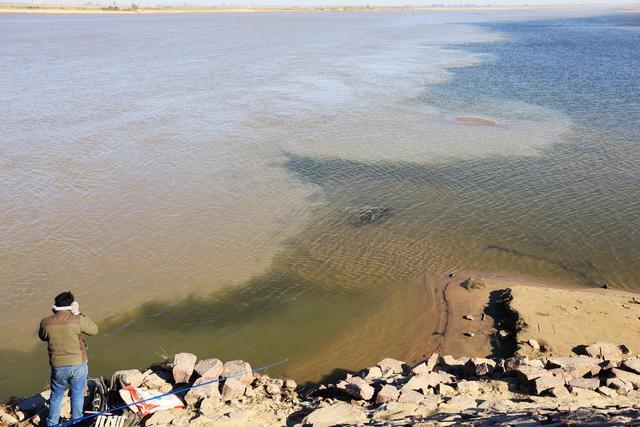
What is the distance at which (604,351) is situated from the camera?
328 inches

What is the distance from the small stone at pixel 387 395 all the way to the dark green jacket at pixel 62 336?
12.7 ft

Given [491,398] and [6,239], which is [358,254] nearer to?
[491,398]

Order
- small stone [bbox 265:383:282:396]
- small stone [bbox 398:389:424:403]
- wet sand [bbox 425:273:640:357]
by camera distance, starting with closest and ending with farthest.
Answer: small stone [bbox 398:389:424:403]
small stone [bbox 265:383:282:396]
wet sand [bbox 425:273:640:357]

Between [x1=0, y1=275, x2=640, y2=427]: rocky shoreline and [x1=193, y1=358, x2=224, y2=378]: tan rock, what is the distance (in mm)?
14

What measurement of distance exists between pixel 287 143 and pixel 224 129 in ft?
11.2

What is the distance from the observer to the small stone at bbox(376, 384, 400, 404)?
691 cm

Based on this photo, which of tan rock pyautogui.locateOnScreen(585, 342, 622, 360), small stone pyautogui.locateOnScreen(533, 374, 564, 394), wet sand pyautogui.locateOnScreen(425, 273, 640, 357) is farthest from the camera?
wet sand pyautogui.locateOnScreen(425, 273, 640, 357)

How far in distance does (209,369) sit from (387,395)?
2.60 meters

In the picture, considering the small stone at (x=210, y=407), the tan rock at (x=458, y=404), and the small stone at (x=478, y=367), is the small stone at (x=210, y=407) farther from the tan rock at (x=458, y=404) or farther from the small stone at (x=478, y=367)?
the small stone at (x=478, y=367)

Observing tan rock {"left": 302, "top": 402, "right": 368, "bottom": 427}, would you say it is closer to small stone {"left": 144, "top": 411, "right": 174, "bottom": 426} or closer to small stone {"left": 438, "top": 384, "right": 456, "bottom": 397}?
small stone {"left": 438, "top": 384, "right": 456, "bottom": 397}

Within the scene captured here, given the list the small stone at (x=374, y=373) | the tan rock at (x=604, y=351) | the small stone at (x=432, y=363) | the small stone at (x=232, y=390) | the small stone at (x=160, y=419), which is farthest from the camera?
the tan rock at (x=604, y=351)

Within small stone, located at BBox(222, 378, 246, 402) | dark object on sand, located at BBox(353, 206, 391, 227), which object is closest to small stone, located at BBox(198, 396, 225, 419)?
small stone, located at BBox(222, 378, 246, 402)

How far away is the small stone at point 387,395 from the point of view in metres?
6.91

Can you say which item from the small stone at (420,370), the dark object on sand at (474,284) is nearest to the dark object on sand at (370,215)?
the dark object on sand at (474,284)
